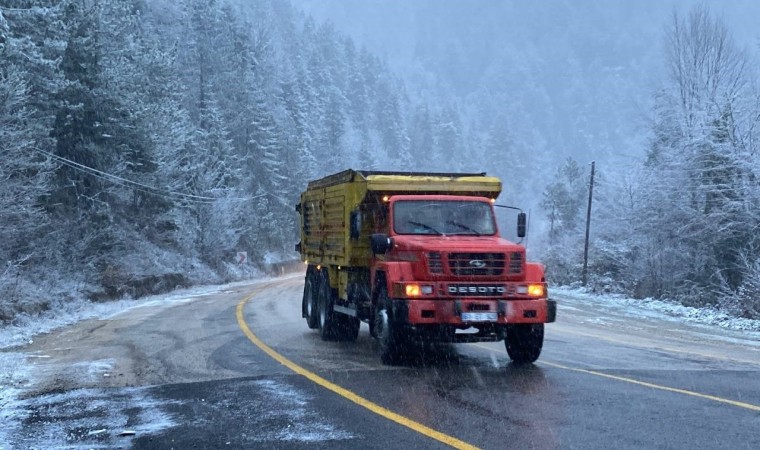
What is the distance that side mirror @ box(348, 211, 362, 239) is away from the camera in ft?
38.2

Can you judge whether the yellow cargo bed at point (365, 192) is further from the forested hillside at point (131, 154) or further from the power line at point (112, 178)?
the power line at point (112, 178)

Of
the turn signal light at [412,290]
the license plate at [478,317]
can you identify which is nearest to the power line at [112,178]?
the turn signal light at [412,290]

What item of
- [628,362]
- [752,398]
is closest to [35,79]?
[628,362]

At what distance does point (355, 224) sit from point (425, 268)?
1.92m

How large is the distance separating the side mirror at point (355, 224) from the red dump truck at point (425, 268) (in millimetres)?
18

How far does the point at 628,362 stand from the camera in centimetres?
1122

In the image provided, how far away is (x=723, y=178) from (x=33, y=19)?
2482cm

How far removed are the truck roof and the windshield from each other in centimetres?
45

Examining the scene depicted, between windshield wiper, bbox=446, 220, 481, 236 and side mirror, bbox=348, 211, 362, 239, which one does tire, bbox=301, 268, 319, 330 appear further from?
windshield wiper, bbox=446, 220, 481, 236

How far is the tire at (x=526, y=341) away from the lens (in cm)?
1070

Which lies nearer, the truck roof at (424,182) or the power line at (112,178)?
the truck roof at (424,182)

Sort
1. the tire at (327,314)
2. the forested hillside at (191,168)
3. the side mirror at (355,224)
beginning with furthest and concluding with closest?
the forested hillside at (191,168) < the tire at (327,314) < the side mirror at (355,224)

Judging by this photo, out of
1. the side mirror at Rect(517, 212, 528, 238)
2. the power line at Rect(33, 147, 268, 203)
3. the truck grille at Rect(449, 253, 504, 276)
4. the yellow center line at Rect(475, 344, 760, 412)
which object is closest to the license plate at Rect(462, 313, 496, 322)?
the truck grille at Rect(449, 253, 504, 276)

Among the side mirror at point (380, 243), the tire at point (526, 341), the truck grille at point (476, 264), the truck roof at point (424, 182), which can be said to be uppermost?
the truck roof at point (424, 182)
